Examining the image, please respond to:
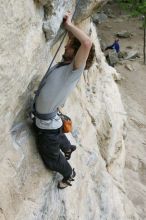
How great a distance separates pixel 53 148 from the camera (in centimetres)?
636

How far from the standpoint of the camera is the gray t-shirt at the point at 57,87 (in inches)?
221

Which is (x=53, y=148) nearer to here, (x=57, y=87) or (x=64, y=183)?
(x=64, y=183)

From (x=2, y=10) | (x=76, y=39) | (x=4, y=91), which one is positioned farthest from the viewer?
(x=76, y=39)

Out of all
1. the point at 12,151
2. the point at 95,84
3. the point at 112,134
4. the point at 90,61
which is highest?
the point at 90,61

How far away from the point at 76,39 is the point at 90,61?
45 centimetres

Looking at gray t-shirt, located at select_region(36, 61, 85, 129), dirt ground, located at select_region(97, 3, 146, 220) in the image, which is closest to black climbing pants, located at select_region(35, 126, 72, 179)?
gray t-shirt, located at select_region(36, 61, 85, 129)

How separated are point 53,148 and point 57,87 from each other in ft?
3.43

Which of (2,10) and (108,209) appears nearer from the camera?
(2,10)

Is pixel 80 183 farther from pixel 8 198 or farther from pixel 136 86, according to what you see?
pixel 136 86

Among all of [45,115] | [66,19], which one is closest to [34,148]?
[45,115]

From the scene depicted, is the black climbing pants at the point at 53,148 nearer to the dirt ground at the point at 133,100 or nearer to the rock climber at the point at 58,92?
the rock climber at the point at 58,92

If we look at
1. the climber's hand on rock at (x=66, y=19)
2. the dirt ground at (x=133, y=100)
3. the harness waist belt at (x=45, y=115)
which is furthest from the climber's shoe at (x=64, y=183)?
the dirt ground at (x=133, y=100)

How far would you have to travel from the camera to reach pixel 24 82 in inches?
225

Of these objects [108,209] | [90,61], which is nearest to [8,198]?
Result: [90,61]
